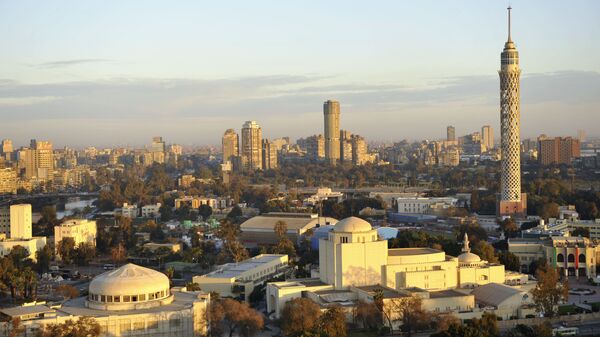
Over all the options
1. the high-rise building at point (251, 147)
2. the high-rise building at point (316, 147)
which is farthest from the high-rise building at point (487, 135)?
the high-rise building at point (251, 147)

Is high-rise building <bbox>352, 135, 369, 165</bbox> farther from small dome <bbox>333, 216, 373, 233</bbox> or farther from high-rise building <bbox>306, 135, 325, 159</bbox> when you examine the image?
small dome <bbox>333, 216, 373, 233</bbox>

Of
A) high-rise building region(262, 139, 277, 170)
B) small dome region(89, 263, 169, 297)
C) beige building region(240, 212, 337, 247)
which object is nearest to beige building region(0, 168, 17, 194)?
high-rise building region(262, 139, 277, 170)

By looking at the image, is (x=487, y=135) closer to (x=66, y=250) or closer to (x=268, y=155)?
(x=268, y=155)

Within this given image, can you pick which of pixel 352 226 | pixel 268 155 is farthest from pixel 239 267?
pixel 268 155

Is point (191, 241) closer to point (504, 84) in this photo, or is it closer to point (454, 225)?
point (454, 225)

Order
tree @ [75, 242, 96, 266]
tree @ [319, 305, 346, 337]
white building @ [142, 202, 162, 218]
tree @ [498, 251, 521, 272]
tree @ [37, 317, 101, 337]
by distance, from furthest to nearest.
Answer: white building @ [142, 202, 162, 218]
tree @ [75, 242, 96, 266]
tree @ [498, 251, 521, 272]
tree @ [319, 305, 346, 337]
tree @ [37, 317, 101, 337]

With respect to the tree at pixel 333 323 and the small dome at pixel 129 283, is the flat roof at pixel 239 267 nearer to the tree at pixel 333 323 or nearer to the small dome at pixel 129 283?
the small dome at pixel 129 283

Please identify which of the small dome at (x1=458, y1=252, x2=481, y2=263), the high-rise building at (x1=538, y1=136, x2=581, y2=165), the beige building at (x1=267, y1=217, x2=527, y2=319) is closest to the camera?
the beige building at (x1=267, y1=217, x2=527, y2=319)
